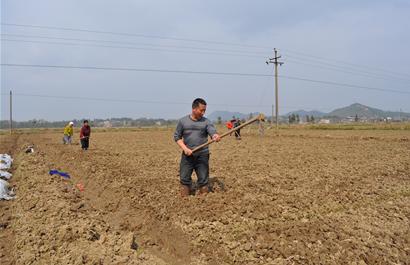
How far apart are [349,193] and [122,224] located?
435 centimetres

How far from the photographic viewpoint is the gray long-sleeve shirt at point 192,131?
663 cm

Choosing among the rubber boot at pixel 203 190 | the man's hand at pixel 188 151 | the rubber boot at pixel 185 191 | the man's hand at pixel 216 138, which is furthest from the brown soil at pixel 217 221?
the man's hand at pixel 216 138

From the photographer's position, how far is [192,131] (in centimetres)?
663

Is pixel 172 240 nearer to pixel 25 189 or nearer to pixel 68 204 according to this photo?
pixel 68 204

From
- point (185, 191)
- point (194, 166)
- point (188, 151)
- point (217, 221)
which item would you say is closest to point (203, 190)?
point (185, 191)

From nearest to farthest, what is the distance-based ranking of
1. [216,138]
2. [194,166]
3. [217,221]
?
[217,221] < [216,138] < [194,166]

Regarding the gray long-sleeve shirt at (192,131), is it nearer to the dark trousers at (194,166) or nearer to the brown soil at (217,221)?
the dark trousers at (194,166)

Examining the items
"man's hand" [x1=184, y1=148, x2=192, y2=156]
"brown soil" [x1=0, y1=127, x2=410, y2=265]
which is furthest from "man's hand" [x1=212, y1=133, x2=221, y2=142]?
"brown soil" [x1=0, y1=127, x2=410, y2=265]

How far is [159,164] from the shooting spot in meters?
12.0

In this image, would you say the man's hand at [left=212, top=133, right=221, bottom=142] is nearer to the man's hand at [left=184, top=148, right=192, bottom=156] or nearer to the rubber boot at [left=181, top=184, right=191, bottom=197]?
the man's hand at [left=184, top=148, right=192, bottom=156]

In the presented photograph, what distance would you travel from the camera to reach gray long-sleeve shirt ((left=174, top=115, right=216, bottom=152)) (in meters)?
6.63

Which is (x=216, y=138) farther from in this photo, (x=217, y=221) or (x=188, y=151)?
(x=217, y=221)

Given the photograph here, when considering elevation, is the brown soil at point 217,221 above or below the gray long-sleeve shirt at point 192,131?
below

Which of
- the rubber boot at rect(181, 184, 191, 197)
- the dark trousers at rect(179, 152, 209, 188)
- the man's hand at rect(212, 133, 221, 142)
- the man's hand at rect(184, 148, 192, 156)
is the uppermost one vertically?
the man's hand at rect(212, 133, 221, 142)
